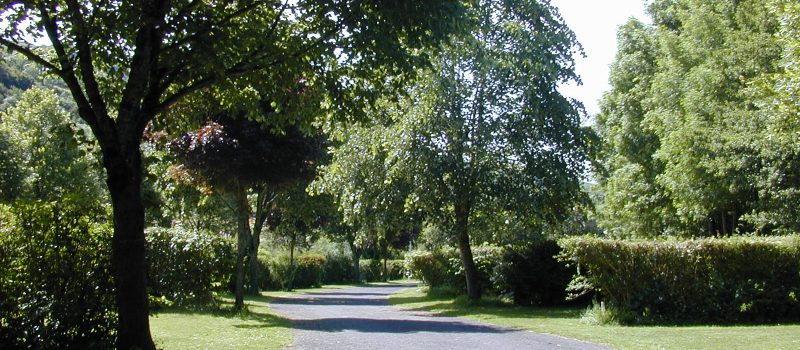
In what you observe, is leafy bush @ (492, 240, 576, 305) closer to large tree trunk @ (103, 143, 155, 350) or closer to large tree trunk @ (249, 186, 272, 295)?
large tree trunk @ (249, 186, 272, 295)

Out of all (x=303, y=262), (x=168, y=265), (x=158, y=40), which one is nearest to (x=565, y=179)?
(x=168, y=265)

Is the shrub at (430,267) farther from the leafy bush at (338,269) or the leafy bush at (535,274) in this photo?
the leafy bush at (338,269)

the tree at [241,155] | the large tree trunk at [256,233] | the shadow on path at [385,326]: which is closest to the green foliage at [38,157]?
the large tree trunk at [256,233]

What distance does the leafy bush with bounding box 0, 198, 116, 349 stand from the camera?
8.81 meters

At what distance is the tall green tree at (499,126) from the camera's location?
21.6m

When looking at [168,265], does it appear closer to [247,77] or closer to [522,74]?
[247,77]

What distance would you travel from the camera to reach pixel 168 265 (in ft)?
57.4

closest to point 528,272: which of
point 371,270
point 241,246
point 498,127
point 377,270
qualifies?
point 498,127

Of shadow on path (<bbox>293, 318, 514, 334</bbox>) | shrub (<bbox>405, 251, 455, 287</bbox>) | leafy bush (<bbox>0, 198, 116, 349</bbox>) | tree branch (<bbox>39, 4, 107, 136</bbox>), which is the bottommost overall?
shadow on path (<bbox>293, 318, 514, 334</bbox>)

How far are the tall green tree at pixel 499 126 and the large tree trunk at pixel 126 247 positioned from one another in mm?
13544

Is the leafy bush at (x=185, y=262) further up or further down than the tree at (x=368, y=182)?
further down

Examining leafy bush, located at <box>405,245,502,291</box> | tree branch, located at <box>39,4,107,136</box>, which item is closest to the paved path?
tree branch, located at <box>39,4,107,136</box>

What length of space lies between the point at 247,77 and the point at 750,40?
21.4 meters

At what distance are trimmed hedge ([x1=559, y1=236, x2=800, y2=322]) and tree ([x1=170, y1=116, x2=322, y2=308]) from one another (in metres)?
8.82
